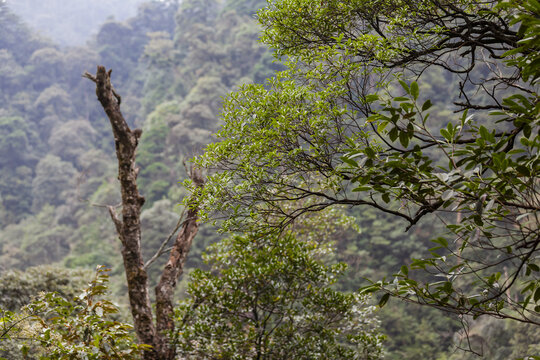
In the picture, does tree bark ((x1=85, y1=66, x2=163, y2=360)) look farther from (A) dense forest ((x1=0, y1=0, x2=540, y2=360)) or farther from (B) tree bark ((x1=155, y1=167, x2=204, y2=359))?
(B) tree bark ((x1=155, y1=167, x2=204, y2=359))

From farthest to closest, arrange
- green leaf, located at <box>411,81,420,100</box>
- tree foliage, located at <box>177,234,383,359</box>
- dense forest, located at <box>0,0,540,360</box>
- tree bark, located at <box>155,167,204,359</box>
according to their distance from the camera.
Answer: tree bark, located at <box>155,167,204,359</box> < tree foliage, located at <box>177,234,383,359</box> < dense forest, located at <box>0,0,540,360</box> < green leaf, located at <box>411,81,420,100</box>

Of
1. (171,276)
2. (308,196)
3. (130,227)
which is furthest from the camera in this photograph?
(171,276)

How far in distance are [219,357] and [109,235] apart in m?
19.8

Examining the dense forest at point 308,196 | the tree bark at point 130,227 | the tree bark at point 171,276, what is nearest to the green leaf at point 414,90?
the dense forest at point 308,196

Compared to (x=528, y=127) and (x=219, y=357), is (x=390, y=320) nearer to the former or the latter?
(x=219, y=357)

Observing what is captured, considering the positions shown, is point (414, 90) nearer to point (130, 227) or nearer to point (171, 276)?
point (130, 227)

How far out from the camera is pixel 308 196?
3.77 meters

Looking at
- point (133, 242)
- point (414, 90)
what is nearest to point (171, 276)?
point (133, 242)

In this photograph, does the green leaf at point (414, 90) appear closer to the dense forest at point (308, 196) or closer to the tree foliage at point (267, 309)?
the dense forest at point (308, 196)

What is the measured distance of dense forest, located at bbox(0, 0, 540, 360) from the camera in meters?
1.66

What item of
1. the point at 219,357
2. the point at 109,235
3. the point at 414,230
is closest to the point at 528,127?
the point at 219,357

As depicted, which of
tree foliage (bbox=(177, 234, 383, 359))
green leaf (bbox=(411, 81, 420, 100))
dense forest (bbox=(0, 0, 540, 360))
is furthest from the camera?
tree foliage (bbox=(177, 234, 383, 359))

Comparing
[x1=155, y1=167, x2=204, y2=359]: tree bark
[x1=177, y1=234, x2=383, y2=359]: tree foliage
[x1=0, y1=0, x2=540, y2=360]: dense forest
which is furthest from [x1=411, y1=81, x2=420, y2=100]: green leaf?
[x1=155, y1=167, x2=204, y2=359]: tree bark

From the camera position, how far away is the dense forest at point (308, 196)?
1.66 metres
